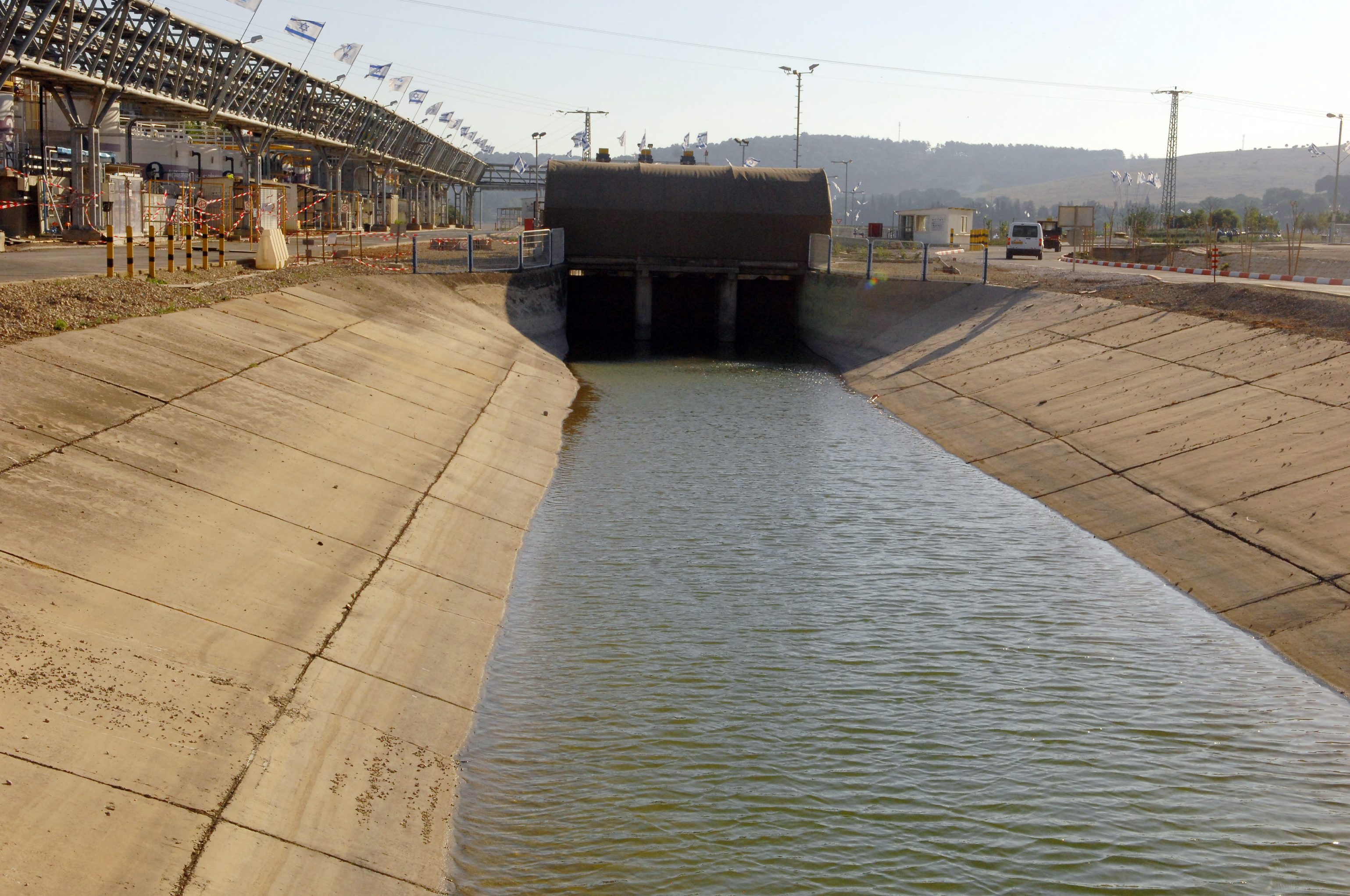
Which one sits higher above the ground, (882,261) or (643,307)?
(882,261)

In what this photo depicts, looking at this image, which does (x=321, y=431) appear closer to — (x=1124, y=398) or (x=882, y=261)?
(x=1124, y=398)

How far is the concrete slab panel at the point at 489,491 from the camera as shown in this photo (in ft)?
61.2

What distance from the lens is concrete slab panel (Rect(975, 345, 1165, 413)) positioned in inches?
1075

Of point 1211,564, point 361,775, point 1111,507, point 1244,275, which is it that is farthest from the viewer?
point 1244,275

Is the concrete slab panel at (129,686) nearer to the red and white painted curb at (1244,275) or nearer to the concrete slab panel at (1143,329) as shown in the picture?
the concrete slab panel at (1143,329)

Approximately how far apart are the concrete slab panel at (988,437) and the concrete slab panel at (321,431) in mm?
10689

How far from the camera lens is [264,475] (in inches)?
612

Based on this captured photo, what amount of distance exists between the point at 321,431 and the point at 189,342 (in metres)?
3.67

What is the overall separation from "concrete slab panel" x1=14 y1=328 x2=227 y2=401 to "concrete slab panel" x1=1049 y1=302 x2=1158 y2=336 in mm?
21881

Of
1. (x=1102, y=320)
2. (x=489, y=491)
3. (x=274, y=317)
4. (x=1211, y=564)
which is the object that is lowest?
(x=1211, y=564)

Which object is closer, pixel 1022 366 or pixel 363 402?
pixel 363 402

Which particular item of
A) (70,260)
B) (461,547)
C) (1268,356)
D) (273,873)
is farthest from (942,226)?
(273,873)

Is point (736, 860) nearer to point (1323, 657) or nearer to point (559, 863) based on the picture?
point (559, 863)

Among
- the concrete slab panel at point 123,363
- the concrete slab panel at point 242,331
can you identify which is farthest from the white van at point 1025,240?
the concrete slab panel at point 123,363
